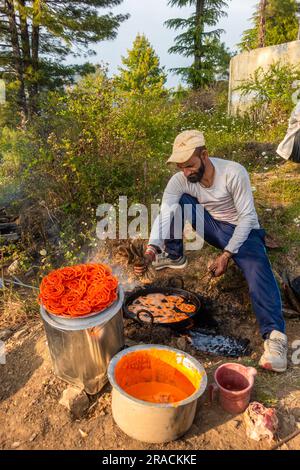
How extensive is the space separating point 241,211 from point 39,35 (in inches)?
549

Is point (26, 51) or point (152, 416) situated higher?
point (26, 51)

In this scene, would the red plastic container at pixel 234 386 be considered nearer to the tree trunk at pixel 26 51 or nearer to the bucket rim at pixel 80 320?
the bucket rim at pixel 80 320

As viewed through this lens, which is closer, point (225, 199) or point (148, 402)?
point (148, 402)

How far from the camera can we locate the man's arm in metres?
3.11

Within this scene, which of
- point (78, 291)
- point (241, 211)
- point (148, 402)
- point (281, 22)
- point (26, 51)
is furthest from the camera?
point (281, 22)

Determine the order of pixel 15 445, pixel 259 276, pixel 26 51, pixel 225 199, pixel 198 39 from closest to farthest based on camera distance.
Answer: pixel 15 445 < pixel 259 276 < pixel 225 199 < pixel 26 51 < pixel 198 39

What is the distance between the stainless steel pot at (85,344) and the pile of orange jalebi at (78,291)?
66 millimetres

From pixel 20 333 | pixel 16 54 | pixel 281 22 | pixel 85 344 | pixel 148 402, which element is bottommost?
pixel 20 333

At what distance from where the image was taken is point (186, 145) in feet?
10.00

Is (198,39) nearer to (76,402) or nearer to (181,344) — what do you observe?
(181,344)

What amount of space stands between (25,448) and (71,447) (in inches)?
11.5

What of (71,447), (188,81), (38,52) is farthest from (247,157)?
(188,81)

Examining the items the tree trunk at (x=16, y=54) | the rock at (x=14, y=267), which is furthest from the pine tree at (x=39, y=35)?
the rock at (x=14, y=267)

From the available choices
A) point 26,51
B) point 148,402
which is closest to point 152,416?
point 148,402
